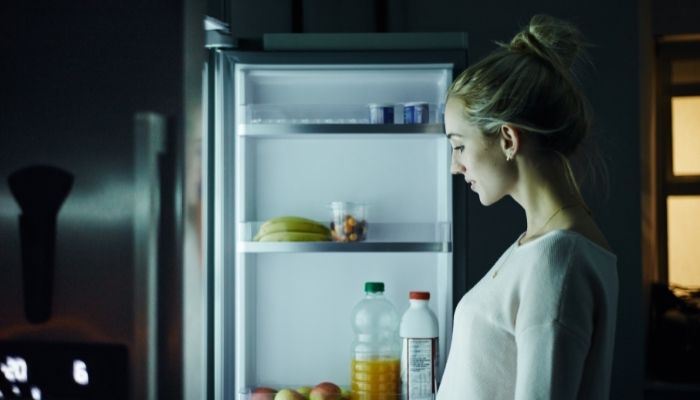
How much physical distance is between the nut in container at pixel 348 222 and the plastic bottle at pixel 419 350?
0.64 feet

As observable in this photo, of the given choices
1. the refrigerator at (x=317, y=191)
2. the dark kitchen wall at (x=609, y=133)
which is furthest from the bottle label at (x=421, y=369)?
the dark kitchen wall at (x=609, y=133)

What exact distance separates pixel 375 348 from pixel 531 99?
122 cm

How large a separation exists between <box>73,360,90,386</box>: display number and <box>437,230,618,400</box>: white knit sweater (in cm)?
76

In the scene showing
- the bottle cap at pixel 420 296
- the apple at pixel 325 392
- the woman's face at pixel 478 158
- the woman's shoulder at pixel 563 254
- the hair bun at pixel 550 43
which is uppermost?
the hair bun at pixel 550 43

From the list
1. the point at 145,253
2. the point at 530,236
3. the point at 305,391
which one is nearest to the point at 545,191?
the point at 530,236

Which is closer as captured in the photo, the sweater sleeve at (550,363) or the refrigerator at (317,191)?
the sweater sleeve at (550,363)

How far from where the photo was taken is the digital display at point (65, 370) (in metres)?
0.21

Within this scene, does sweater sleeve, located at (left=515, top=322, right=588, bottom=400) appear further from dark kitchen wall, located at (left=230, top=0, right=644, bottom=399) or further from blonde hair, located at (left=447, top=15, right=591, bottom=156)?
dark kitchen wall, located at (left=230, top=0, right=644, bottom=399)

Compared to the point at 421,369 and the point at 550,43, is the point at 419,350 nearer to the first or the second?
the point at 421,369

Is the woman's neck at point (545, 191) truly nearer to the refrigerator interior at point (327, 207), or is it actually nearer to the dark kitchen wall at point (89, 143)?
the dark kitchen wall at point (89, 143)

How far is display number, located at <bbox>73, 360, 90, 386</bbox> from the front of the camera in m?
0.21

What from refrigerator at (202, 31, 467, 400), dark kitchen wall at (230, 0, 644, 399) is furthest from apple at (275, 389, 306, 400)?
dark kitchen wall at (230, 0, 644, 399)

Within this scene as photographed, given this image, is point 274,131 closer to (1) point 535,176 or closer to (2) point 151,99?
(1) point 535,176

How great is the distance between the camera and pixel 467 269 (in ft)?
6.85
